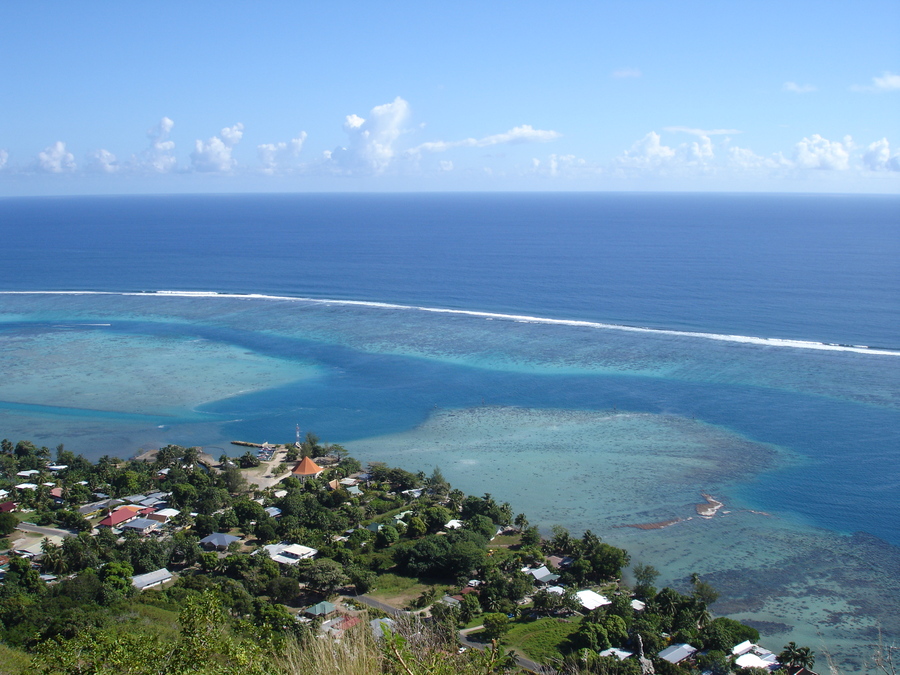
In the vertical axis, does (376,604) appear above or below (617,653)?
below

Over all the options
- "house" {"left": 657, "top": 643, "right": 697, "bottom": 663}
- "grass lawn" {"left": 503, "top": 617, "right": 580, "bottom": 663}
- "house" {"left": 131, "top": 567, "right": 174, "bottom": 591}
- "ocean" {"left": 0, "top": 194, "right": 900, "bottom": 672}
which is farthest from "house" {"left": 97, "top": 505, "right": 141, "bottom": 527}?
"house" {"left": 657, "top": 643, "right": 697, "bottom": 663}

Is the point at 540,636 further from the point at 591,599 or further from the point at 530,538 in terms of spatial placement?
the point at 530,538

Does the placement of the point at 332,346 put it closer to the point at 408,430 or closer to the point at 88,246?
the point at 408,430

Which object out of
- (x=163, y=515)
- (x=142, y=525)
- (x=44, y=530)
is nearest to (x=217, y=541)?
(x=142, y=525)

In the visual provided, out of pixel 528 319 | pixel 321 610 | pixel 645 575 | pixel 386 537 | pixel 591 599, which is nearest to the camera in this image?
pixel 321 610


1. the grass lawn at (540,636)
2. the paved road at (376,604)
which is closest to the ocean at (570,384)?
the grass lawn at (540,636)

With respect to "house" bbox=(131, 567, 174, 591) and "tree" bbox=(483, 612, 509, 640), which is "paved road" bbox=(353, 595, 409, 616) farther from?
"house" bbox=(131, 567, 174, 591)

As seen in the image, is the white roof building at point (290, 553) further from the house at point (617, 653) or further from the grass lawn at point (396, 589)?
the house at point (617, 653)
